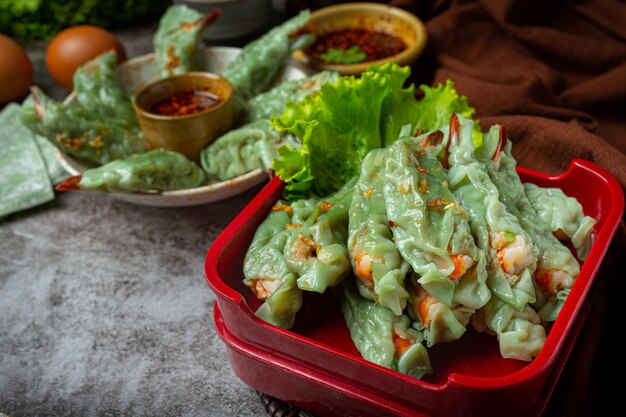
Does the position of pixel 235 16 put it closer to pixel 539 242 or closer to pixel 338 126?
pixel 338 126

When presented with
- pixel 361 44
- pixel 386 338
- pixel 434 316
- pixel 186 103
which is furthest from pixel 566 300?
pixel 361 44

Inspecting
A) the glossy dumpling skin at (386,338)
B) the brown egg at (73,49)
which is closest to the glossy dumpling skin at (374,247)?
the glossy dumpling skin at (386,338)

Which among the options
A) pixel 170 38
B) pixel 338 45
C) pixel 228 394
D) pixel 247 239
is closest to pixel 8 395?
pixel 228 394

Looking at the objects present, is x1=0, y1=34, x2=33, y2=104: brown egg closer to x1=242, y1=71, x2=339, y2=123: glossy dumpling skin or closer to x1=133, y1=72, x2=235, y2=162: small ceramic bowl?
x1=133, y1=72, x2=235, y2=162: small ceramic bowl

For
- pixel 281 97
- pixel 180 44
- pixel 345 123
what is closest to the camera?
pixel 345 123

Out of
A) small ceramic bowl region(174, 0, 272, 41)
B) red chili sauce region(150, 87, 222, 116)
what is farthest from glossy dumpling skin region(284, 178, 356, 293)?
small ceramic bowl region(174, 0, 272, 41)
